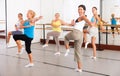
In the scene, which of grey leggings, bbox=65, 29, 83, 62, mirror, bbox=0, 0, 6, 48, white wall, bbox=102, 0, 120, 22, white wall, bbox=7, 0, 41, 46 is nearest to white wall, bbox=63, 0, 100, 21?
white wall, bbox=102, 0, 120, 22

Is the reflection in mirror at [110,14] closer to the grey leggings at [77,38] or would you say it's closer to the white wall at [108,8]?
the white wall at [108,8]

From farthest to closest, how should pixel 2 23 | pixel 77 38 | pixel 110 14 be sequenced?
pixel 110 14
pixel 2 23
pixel 77 38

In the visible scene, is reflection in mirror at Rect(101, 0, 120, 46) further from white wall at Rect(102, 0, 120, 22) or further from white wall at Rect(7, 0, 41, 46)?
white wall at Rect(7, 0, 41, 46)

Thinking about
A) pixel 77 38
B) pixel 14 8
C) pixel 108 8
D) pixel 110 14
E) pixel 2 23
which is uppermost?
pixel 108 8

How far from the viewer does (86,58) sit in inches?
250

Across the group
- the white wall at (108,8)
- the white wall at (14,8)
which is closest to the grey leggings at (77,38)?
the white wall at (14,8)

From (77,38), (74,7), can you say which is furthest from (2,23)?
(77,38)

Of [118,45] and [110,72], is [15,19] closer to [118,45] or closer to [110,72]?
[118,45]

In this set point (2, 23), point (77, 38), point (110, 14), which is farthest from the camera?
point (110, 14)

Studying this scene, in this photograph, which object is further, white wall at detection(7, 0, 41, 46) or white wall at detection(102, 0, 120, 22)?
white wall at detection(102, 0, 120, 22)

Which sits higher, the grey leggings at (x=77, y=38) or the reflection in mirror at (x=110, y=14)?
the reflection in mirror at (x=110, y=14)

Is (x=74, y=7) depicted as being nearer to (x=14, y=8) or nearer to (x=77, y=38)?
(x=14, y=8)

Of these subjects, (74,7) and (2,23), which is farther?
(74,7)

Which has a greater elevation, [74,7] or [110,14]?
[74,7]
